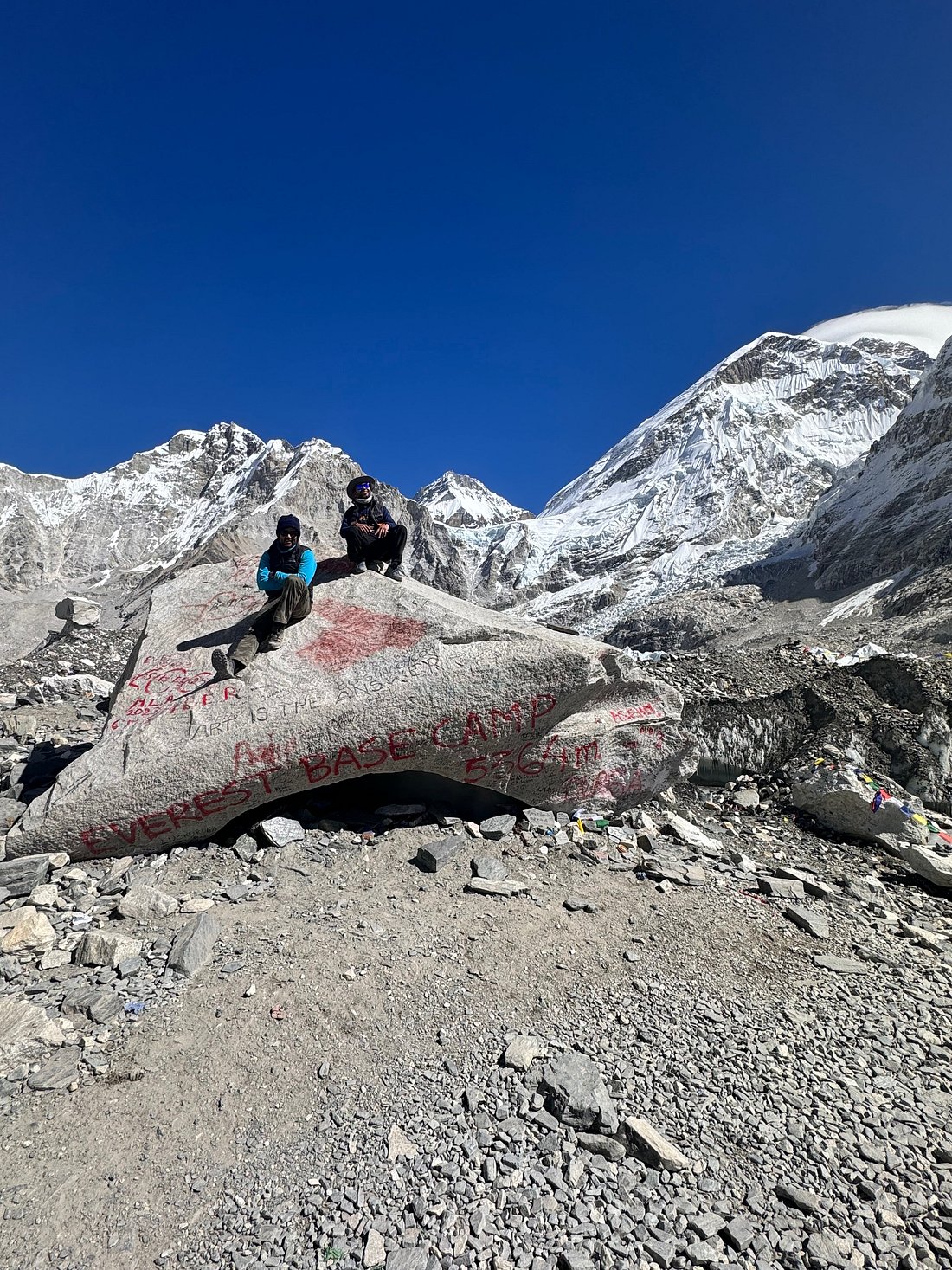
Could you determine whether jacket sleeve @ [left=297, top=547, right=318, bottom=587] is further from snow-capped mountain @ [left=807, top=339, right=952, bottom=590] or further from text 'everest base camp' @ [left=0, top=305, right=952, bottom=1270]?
snow-capped mountain @ [left=807, top=339, right=952, bottom=590]

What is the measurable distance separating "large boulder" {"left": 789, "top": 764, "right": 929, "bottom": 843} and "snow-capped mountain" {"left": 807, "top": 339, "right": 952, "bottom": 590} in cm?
7054

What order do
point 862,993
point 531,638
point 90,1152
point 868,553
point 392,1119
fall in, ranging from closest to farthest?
point 90,1152 < point 392,1119 < point 862,993 < point 531,638 < point 868,553

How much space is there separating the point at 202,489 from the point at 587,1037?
172950mm

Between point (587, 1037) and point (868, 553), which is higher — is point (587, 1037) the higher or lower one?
the lower one

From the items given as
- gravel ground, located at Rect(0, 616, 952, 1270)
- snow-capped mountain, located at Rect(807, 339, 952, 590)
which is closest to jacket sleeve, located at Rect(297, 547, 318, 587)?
gravel ground, located at Rect(0, 616, 952, 1270)

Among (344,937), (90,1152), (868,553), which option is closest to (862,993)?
(344,937)

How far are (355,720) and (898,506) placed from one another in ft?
349

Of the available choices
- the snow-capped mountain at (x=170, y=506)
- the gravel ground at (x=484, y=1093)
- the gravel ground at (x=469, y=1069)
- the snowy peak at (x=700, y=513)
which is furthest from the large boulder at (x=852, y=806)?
the snowy peak at (x=700, y=513)

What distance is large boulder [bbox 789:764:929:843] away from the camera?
697 cm

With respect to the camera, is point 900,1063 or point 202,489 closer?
point 900,1063

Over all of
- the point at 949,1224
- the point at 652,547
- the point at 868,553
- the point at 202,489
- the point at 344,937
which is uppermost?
the point at 202,489

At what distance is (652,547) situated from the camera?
16100 cm

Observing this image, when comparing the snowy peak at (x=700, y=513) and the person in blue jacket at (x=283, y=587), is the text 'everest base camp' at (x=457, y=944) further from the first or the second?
the snowy peak at (x=700, y=513)

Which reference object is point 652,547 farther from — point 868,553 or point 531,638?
point 531,638
